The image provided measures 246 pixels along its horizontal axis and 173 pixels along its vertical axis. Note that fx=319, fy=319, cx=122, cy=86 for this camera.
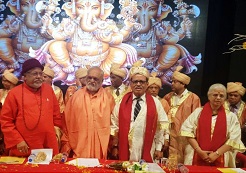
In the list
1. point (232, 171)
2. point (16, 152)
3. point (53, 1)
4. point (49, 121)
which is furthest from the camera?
point (53, 1)

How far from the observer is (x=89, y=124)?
3.58 meters

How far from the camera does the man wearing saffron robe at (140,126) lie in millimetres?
3535

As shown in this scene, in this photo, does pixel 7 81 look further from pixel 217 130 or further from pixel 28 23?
pixel 217 130

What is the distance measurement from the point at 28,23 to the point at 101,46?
151 centimetres

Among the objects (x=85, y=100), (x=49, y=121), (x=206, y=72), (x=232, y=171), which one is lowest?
(x=232, y=171)

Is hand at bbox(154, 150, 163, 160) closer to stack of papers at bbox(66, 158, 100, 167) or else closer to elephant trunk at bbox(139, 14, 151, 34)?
stack of papers at bbox(66, 158, 100, 167)

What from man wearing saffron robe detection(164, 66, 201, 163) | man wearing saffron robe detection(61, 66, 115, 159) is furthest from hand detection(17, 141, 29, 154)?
man wearing saffron robe detection(164, 66, 201, 163)

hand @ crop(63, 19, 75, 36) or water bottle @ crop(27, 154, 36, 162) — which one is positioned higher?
hand @ crop(63, 19, 75, 36)

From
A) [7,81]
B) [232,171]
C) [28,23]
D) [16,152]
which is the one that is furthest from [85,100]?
[28,23]

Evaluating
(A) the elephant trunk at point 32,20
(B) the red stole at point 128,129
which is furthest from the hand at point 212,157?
(A) the elephant trunk at point 32,20

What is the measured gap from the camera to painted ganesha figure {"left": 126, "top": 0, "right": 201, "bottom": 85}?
20.9 ft

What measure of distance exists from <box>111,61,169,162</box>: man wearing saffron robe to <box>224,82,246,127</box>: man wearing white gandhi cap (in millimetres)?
1689

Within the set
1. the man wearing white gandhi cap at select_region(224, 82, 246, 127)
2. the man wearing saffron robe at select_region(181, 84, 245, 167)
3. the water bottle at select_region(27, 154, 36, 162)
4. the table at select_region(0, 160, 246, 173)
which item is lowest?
the table at select_region(0, 160, 246, 173)

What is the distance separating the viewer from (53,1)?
249 inches
